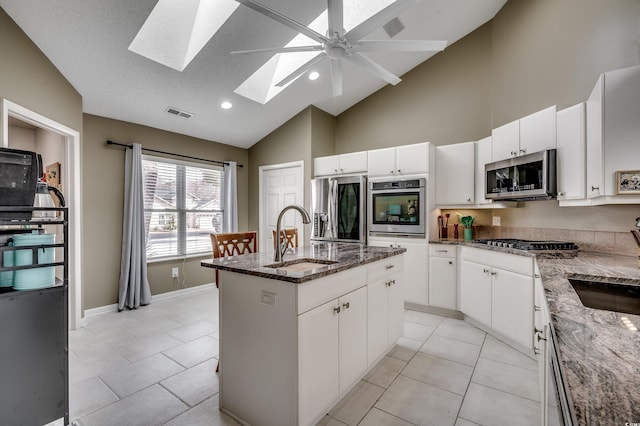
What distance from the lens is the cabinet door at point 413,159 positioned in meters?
3.57

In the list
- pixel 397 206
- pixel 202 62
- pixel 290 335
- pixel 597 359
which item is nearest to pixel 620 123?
pixel 597 359

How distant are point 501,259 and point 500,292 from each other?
320 millimetres

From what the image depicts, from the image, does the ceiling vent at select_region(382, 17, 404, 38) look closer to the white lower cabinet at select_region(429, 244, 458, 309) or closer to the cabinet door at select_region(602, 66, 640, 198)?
the cabinet door at select_region(602, 66, 640, 198)

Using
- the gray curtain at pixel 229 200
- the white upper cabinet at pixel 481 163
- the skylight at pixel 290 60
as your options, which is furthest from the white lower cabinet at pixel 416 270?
the gray curtain at pixel 229 200

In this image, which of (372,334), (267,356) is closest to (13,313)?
(267,356)

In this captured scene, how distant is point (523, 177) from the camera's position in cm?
273

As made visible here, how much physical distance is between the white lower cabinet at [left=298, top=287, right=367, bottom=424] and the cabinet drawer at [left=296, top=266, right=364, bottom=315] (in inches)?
1.5

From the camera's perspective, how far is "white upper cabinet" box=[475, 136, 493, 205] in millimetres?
3277

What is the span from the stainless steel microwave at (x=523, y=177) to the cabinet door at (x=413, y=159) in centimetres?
67

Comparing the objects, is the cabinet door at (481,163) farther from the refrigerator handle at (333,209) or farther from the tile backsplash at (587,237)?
the refrigerator handle at (333,209)

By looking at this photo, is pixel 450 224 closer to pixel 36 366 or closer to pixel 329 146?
pixel 329 146

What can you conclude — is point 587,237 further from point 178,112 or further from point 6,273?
point 178,112

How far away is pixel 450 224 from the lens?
153 inches

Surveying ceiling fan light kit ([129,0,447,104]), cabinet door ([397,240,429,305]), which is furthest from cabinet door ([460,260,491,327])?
ceiling fan light kit ([129,0,447,104])
